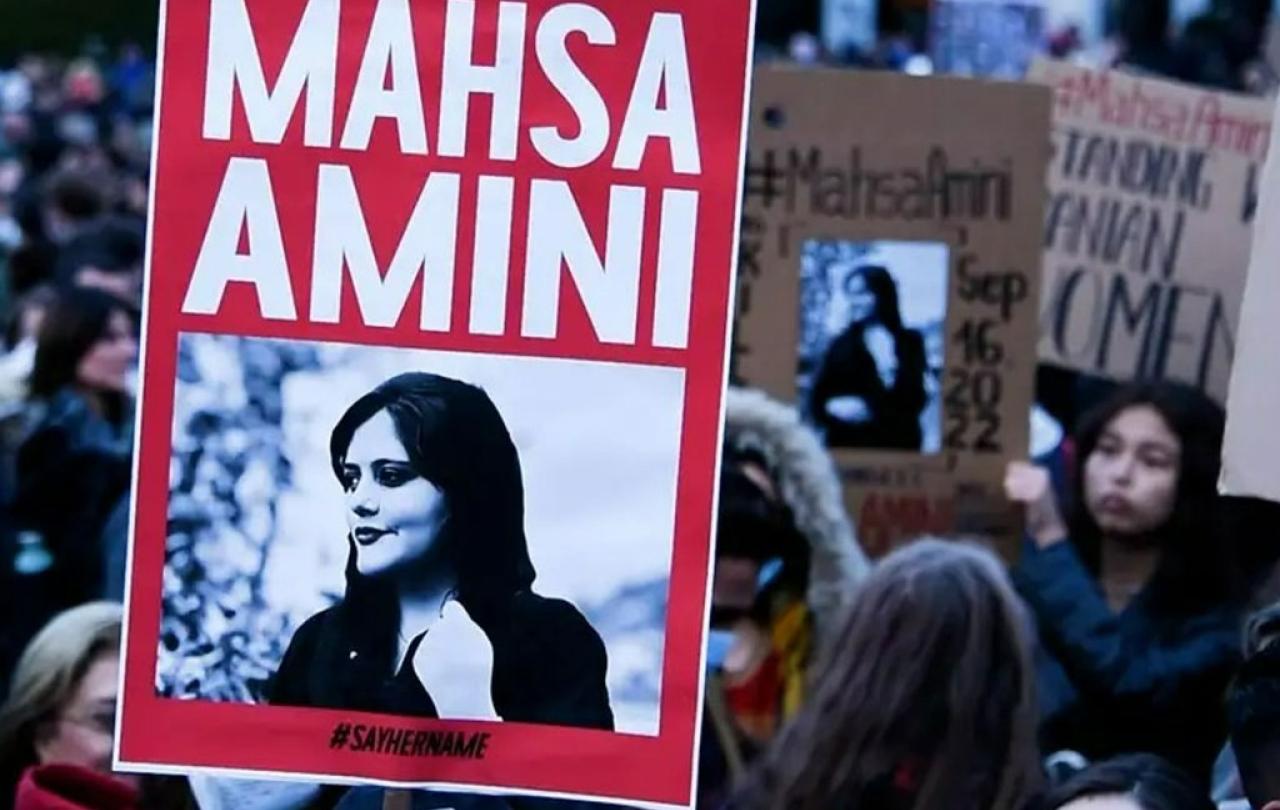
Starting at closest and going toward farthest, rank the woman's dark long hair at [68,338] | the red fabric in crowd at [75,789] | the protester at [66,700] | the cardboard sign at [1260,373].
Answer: the cardboard sign at [1260,373] → the red fabric in crowd at [75,789] → the protester at [66,700] → the woman's dark long hair at [68,338]

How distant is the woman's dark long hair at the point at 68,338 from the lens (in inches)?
256

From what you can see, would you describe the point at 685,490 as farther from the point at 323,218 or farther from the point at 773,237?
the point at 773,237

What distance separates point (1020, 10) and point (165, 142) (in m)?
7.52

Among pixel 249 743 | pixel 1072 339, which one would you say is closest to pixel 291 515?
pixel 249 743

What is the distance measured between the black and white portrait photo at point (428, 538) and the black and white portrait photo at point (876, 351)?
2.29 meters

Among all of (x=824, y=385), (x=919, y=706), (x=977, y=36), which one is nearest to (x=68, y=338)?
(x=824, y=385)

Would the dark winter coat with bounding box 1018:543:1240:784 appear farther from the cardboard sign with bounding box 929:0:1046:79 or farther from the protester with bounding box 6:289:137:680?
the cardboard sign with bounding box 929:0:1046:79

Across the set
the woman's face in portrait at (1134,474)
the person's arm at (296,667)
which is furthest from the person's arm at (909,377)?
the person's arm at (296,667)

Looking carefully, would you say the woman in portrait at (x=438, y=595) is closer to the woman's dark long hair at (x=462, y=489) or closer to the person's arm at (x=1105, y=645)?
the woman's dark long hair at (x=462, y=489)

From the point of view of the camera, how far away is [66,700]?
4332 mm

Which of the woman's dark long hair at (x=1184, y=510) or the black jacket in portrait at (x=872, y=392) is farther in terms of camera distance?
the black jacket in portrait at (x=872, y=392)

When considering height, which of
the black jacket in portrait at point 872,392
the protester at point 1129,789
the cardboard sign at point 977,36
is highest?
the cardboard sign at point 977,36

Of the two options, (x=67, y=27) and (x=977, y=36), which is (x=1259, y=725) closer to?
(x=977, y=36)

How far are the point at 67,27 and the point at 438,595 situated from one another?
27.0 m
